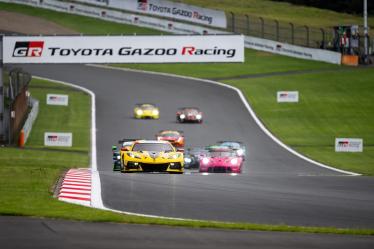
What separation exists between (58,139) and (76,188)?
26508mm

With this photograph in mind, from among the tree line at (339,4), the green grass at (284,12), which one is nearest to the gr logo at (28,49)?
the green grass at (284,12)

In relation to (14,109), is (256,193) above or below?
below

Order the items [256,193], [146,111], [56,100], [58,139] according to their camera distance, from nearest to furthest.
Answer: [256,193], [58,139], [56,100], [146,111]

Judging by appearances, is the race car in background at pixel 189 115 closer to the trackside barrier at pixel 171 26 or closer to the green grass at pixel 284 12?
the trackside barrier at pixel 171 26

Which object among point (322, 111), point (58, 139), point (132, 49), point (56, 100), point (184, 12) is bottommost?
point (58, 139)

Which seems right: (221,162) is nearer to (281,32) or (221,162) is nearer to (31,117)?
(31,117)

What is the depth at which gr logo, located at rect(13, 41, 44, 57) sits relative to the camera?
161ft

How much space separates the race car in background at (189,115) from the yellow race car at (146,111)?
2160mm

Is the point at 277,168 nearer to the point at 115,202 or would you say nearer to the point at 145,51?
the point at 145,51

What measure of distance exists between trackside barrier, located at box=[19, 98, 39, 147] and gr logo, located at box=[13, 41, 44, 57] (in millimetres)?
3951

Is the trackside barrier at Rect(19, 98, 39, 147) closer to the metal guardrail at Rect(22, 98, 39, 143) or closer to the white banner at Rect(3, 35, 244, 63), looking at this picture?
the metal guardrail at Rect(22, 98, 39, 143)

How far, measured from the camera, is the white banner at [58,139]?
49969 mm

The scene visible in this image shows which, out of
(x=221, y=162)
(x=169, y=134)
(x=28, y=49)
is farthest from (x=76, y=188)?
(x=169, y=134)

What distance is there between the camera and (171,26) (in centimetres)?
9200
